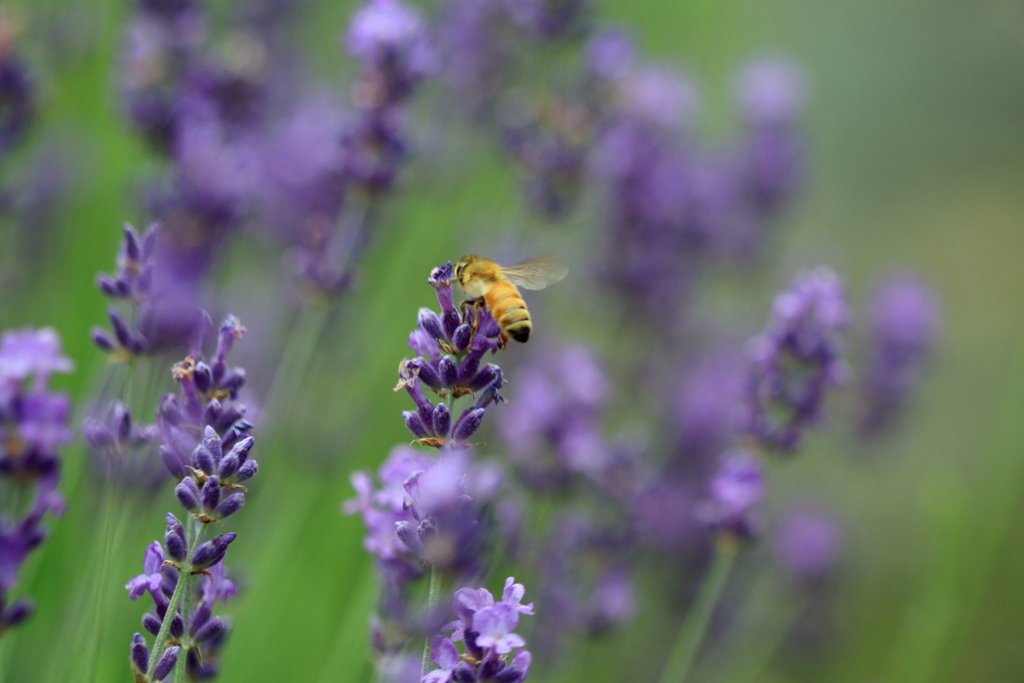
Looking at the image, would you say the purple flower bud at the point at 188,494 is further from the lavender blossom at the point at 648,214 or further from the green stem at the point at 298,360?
the lavender blossom at the point at 648,214

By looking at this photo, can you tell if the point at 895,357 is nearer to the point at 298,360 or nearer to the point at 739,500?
the point at 739,500

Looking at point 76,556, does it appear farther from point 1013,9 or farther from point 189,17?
point 1013,9

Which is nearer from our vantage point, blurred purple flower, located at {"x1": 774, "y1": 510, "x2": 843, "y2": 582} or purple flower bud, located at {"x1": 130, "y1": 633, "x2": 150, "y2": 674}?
purple flower bud, located at {"x1": 130, "y1": 633, "x2": 150, "y2": 674}

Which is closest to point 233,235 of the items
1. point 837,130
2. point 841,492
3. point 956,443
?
point 841,492

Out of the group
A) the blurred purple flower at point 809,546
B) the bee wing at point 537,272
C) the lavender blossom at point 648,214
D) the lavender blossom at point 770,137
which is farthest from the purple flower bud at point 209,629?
the lavender blossom at point 770,137

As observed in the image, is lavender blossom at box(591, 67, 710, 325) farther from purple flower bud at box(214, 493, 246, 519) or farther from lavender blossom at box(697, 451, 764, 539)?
purple flower bud at box(214, 493, 246, 519)

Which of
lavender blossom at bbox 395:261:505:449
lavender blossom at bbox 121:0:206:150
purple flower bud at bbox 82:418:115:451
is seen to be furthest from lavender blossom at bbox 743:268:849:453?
lavender blossom at bbox 121:0:206:150
